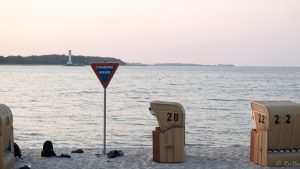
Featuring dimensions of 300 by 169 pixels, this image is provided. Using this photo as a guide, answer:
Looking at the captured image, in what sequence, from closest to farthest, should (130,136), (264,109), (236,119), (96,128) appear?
1. (264,109)
2. (130,136)
3. (96,128)
4. (236,119)

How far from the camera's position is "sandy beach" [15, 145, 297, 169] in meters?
10.8

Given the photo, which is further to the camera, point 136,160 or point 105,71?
point 105,71

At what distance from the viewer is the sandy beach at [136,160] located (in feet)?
35.3

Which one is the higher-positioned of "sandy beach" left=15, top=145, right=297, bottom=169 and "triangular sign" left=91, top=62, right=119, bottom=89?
"triangular sign" left=91, top=62, right=119, bottom=89

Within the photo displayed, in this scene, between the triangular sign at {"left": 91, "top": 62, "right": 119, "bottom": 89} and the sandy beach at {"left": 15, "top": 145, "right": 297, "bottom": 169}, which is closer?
the sandy beach at {"left": 15, "top": 145, "right": 297, "bottom": 169}

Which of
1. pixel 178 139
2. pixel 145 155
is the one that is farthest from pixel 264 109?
pixel 145 155

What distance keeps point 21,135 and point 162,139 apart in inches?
435

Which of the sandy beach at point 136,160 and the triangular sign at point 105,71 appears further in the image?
the triangular sign at point 105,71

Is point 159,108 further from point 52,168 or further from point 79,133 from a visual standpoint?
point 79,133

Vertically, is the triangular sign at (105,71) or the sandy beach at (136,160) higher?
the triangular sign at (105,71)

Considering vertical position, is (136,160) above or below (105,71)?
below

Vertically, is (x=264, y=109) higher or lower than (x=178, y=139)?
higher

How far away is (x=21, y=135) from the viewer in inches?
817

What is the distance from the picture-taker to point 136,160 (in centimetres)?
1142
